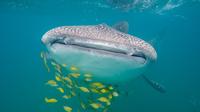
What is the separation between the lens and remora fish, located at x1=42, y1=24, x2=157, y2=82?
177 inches

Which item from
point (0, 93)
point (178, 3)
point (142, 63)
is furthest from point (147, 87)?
point (0, 93)

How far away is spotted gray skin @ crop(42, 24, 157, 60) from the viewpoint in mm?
4473

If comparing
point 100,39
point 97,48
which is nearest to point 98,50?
point 97,48

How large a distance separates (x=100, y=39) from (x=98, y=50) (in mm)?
204

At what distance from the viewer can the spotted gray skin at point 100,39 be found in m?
4.47

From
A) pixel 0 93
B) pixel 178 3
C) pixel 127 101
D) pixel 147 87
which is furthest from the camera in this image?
pixel 0 93

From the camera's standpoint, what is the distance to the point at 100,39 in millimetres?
4512

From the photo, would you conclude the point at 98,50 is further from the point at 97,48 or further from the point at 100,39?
the point at 100,39

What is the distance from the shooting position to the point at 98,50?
14.8 ft

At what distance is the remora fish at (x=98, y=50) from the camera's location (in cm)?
449

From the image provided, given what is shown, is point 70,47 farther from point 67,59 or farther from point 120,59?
point 120,59

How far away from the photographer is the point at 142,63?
4941 millimetres

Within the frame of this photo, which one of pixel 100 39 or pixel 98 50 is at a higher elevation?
pixel 100 39

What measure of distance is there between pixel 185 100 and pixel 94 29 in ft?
72.6
